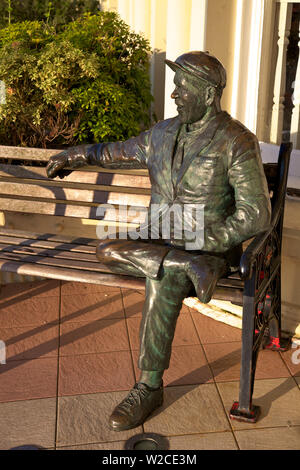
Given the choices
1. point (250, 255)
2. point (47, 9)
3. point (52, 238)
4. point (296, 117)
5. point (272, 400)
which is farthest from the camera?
point (47, 9)

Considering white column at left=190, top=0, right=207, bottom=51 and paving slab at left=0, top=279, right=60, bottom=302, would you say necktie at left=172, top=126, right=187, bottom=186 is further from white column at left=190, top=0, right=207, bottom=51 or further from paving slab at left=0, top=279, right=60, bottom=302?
paving slab at left=0, top=279, right=60, bottom=302

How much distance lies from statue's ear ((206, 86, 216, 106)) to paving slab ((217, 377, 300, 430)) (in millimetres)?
1566

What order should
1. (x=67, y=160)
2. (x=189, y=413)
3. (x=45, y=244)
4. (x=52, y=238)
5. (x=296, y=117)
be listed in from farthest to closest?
(x=296, y=117) → (x=52, y=238) → (x=45, y=244) → (x=67, y=160) → (x=189, y=413)

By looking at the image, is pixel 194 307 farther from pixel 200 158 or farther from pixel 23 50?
pixel 23 50

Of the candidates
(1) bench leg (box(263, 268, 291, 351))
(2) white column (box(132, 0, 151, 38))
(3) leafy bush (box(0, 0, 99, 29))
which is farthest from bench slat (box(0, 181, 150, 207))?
(3) leafy bush (box(0, 0, 99, 29))

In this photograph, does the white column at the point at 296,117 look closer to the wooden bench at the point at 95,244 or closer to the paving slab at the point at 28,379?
the wooden bench at the point at 95,244

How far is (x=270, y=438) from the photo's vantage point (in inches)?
117

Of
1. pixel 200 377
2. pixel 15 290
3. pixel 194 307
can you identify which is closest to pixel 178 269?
pixel 200 377

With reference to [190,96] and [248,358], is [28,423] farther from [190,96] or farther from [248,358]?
[190,96]

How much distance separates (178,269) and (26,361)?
1302mm

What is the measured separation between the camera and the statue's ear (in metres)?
2.95

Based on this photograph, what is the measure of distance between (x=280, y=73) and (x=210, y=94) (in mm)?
1614

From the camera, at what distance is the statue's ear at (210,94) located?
2.95 meters

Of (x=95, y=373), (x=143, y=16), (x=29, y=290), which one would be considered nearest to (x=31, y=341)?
(x=95, y=373)
